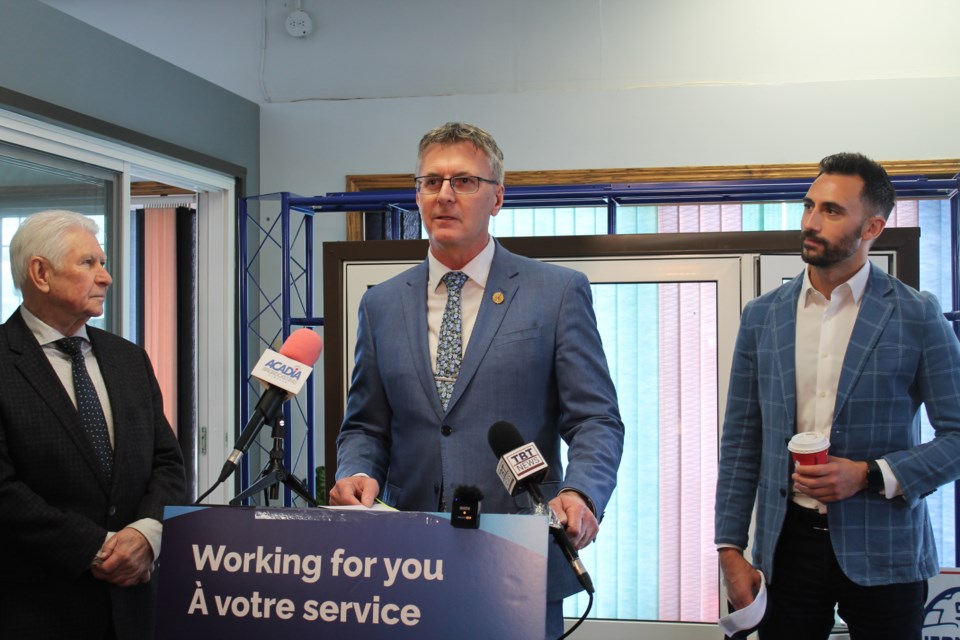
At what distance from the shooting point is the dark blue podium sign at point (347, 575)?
119 centimetres

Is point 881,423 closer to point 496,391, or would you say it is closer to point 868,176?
point 868,176

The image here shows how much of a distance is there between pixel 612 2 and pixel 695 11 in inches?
17.9

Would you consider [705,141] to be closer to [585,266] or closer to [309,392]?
[585,266]

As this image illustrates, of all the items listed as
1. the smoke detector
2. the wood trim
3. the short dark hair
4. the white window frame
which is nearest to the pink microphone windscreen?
the short dark hair

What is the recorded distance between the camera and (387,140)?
4.98 meters

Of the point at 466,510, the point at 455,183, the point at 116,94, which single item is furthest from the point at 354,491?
the point at 116,94

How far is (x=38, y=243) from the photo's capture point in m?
2.13

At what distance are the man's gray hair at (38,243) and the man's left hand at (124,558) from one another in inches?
26.3

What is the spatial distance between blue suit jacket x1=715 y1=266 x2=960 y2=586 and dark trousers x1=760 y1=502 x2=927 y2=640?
0.12ft

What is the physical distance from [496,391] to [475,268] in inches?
10.3

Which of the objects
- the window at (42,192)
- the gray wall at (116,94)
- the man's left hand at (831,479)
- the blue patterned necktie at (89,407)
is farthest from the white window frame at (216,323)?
the man's left hand at (831,479)

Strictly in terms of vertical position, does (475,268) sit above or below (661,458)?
above

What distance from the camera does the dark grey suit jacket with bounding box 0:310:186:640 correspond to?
1932mm

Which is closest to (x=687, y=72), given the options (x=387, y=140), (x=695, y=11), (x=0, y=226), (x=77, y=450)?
(x=695, y=11)
